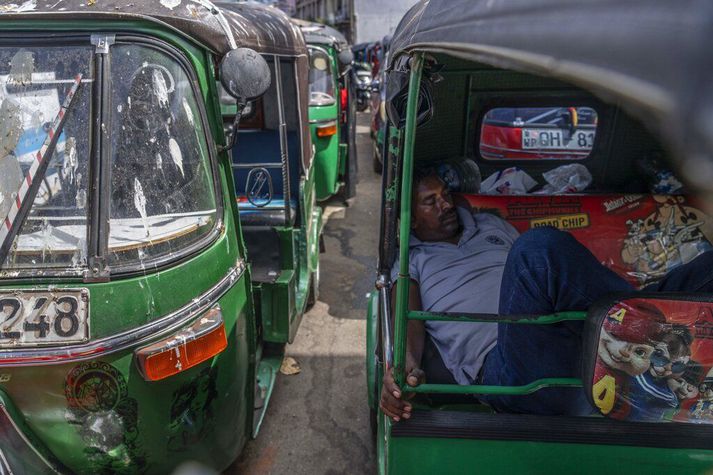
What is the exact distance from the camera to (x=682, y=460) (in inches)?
65.2

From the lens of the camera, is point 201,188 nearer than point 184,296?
No

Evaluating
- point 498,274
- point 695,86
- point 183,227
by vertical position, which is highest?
point 695,86

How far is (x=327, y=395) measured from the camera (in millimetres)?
3455

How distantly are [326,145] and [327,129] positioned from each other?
0.20 metres

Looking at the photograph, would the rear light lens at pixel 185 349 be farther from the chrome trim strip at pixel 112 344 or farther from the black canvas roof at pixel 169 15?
the black canvas roof at pixel 169 15

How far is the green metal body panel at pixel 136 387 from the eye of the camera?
168 centimetres

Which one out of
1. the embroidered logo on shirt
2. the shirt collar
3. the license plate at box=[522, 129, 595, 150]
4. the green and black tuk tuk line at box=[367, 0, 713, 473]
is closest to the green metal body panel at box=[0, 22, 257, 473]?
the green and black tuk tuk line at box=[367, 0, 713, 473]

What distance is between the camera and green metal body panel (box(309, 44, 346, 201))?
610 cm

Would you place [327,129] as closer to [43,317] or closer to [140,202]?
[140,202]

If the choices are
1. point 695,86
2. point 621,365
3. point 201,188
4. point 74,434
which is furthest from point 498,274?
point 695,86

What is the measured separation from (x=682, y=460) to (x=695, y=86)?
1.70 meters

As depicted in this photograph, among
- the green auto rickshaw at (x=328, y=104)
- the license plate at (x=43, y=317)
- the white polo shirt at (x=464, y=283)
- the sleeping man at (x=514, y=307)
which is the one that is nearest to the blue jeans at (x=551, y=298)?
the sleeping man at (x=514, y=307)

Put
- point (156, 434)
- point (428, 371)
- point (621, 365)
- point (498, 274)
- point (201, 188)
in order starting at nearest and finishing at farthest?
point (621, 365) → point (156, 434) → point (201, 188) → point (428, 371) → point (498, 274)

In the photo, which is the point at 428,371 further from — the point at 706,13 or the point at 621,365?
the point at 706,13
